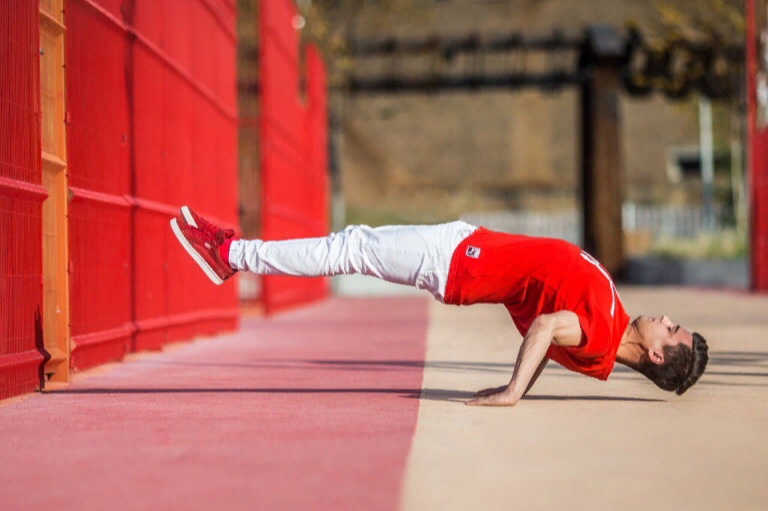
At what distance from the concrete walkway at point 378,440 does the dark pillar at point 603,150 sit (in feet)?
63.0

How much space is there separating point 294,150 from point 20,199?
13479 mm

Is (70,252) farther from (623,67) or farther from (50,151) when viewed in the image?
(623,67)

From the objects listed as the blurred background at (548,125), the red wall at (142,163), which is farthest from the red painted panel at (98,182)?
the blurred background at (548,125)

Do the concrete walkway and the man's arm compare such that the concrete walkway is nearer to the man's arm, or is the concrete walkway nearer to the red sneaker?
the man's arm

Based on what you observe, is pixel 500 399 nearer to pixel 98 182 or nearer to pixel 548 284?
pixel 548 284

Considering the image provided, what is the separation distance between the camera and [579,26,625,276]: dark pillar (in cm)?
2873

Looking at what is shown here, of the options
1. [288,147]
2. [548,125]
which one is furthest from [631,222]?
[288,147]

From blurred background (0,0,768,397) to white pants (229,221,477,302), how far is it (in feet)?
4.39

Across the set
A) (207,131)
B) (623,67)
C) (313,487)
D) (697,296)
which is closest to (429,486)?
(313,487)

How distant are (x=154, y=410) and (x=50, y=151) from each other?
209cm

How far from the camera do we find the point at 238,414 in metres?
6.21

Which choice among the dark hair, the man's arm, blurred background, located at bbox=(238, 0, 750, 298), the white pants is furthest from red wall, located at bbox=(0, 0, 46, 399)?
blurred background, located at bbox=(238, 0, 750, 298)

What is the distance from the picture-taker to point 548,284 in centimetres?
643

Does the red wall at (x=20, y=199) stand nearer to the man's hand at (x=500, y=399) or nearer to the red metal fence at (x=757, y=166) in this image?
the man's hand at (x=500, y=399)
